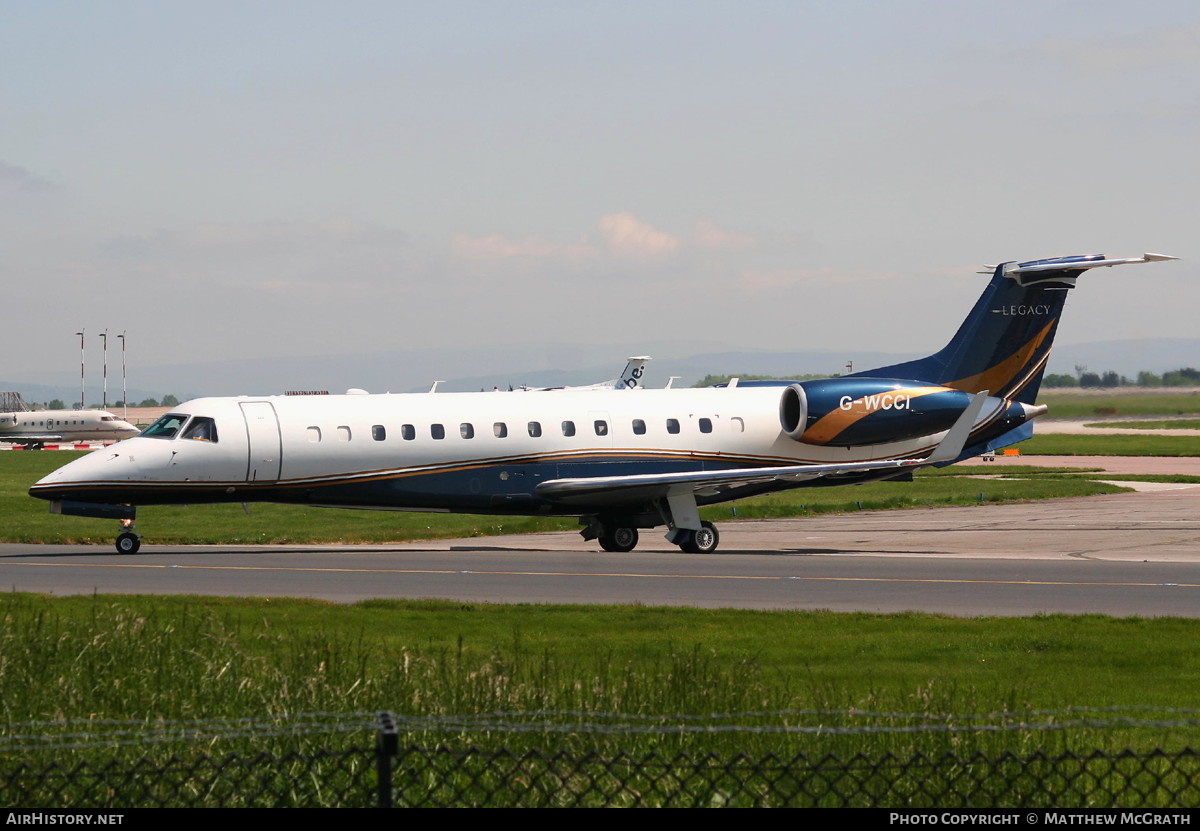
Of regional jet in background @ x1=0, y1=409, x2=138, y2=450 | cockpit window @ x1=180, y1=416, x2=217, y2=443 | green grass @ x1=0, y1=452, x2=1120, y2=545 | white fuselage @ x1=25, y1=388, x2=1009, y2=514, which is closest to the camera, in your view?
white fuselage @ x1=25, y1=388, x2=1009, y2=514

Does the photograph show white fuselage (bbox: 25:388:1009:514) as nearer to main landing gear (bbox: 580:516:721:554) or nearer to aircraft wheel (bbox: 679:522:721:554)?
main landing gear (bbox: 580:516:721:554)

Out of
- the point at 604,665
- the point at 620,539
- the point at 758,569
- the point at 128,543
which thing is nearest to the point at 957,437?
the point at 758,569

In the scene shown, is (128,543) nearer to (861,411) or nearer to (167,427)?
(167,427)

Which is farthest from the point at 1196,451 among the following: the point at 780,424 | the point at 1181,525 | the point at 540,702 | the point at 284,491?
the point at 540,702

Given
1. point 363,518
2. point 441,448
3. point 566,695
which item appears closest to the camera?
point 566,695

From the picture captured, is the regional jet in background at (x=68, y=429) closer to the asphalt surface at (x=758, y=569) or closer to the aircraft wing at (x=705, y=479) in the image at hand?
the asphalt surface at (x=758, y=569)

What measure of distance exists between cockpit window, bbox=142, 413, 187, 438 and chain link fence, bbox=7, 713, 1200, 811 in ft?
69.0

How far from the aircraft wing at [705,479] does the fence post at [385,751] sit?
25606 mm

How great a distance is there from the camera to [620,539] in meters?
34.3

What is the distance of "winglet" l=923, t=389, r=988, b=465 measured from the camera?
105 ft

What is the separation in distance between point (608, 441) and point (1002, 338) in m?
9.97

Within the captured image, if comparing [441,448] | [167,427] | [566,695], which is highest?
[167,427]

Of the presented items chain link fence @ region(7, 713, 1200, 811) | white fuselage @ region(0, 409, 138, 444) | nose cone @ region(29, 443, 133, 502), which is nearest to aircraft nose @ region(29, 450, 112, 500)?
nose cone @ region(29, 443, 133, 502)

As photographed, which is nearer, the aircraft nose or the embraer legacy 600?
the aircraft nose
